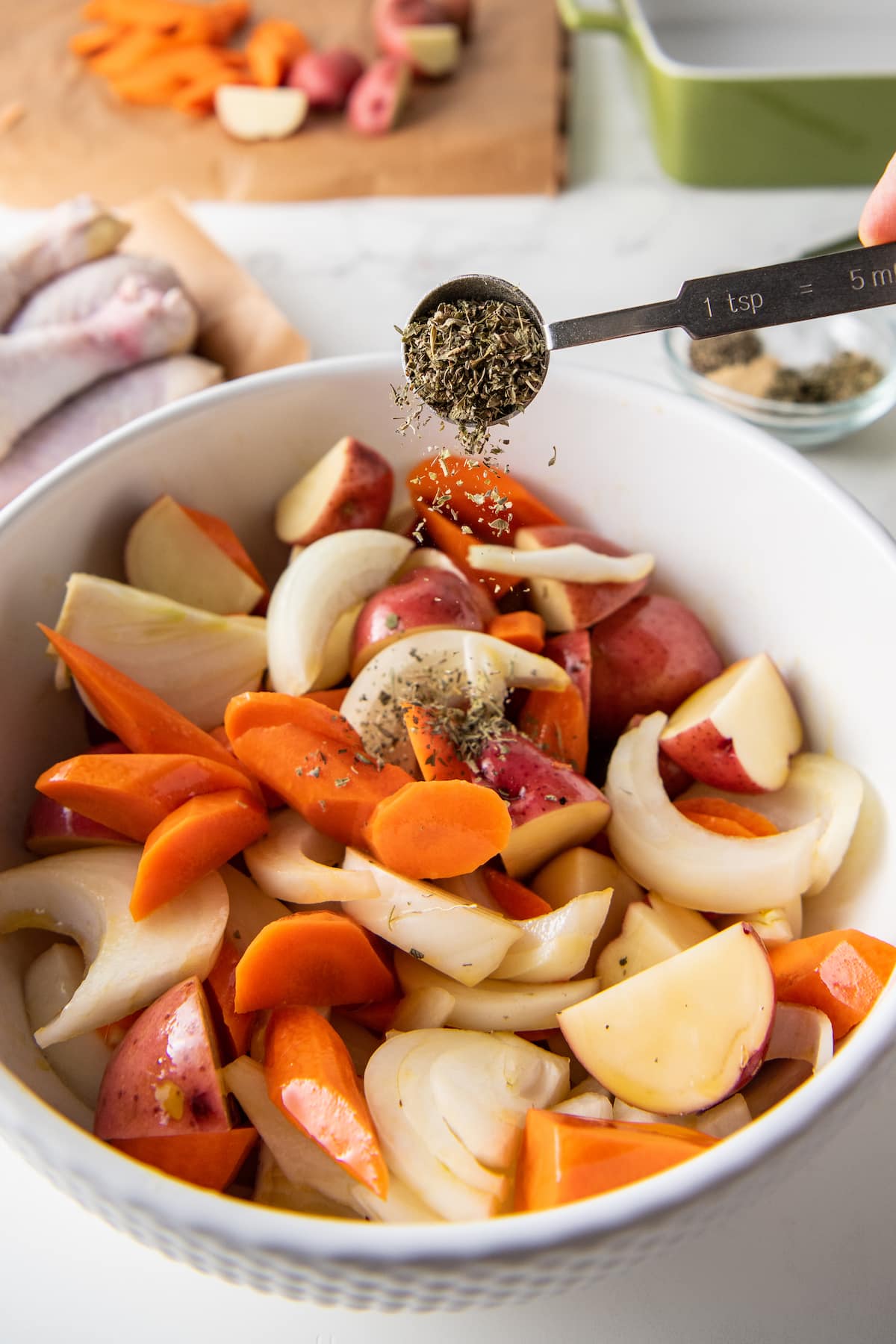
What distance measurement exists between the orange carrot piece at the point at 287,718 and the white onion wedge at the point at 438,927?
0.16 m

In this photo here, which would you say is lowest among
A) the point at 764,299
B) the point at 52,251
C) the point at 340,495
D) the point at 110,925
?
→ the point at 110,925

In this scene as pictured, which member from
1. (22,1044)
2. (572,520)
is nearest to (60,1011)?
(22,1044)

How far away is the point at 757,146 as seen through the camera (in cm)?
184

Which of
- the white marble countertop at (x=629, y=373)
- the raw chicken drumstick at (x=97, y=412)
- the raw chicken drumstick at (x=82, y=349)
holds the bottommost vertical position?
the white marble countertop at (x=629, y=373)

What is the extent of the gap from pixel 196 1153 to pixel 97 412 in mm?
992

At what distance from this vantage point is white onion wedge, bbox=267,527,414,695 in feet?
3.47

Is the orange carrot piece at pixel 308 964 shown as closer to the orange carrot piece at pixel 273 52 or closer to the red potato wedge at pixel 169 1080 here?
the red potato wedge at pixel 169 1080

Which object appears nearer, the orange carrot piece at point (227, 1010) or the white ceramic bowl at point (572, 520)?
the white ceramic bowl at point (572, 520)

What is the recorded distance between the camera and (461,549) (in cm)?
115

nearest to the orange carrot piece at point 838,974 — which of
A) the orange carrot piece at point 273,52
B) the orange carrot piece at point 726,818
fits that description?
the orange carrot piece at point 726,818

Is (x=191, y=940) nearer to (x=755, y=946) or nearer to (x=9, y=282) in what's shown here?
(x=755, y=946)

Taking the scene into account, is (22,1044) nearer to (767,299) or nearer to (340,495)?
(340,495)

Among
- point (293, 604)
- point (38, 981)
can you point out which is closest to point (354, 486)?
point (293, 604)

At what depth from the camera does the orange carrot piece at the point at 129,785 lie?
897 mm
